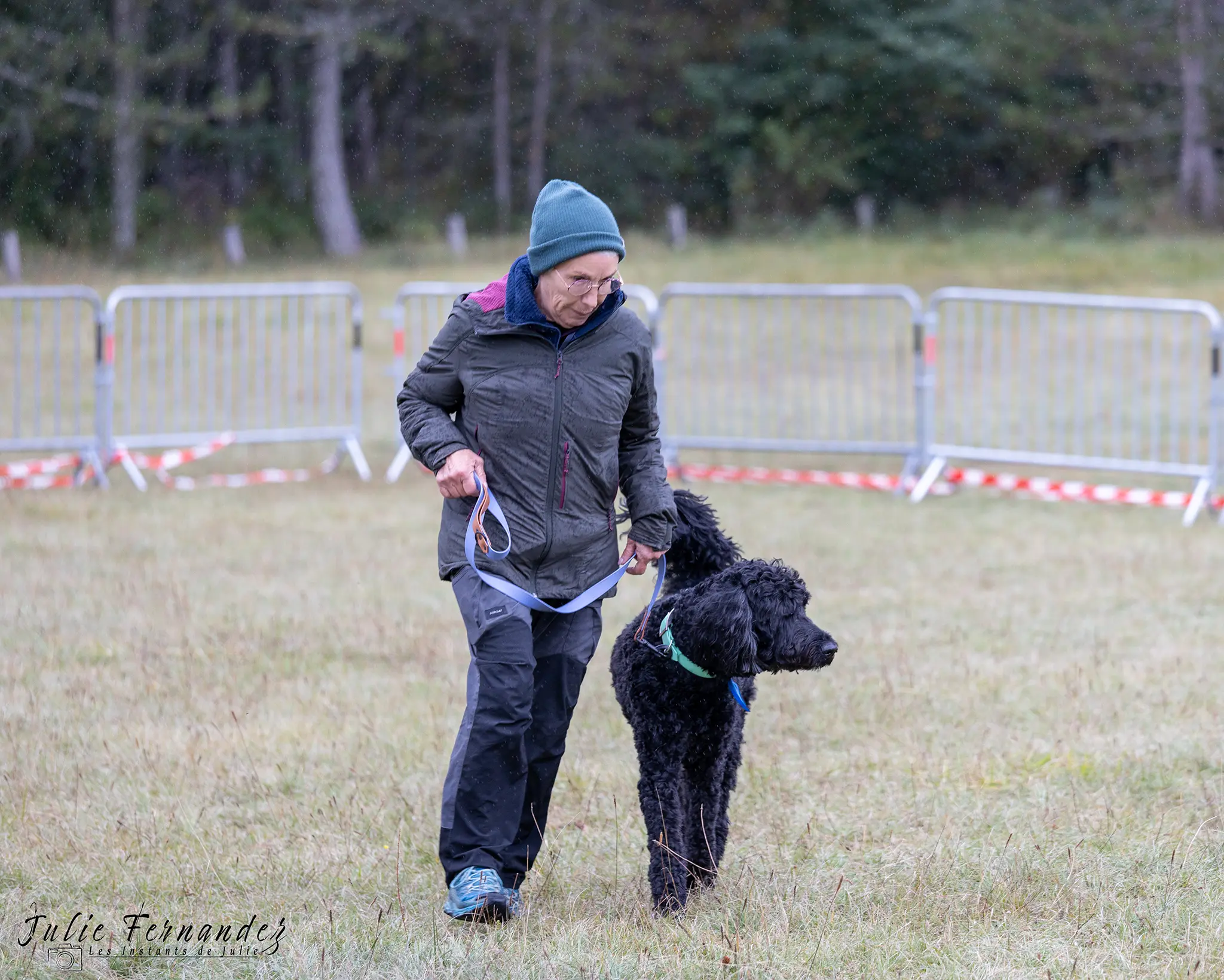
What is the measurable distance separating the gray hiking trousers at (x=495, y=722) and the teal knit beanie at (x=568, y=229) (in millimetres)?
818

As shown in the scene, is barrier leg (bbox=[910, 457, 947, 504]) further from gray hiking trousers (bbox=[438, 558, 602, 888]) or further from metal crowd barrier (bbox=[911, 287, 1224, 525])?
gray hiking trousers (bbox=[438, 558, 602, 888])

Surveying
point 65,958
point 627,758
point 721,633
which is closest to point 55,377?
point 627,758

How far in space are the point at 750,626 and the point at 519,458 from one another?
0.71m

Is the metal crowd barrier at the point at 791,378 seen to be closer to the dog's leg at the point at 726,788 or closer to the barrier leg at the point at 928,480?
the barrier leg at the point at 928,480

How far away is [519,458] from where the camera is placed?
383cm

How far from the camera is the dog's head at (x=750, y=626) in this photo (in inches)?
144

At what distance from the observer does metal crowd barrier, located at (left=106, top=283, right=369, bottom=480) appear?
1166 cm

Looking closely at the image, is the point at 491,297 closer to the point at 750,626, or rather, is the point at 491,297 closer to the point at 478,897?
the point at 750,626

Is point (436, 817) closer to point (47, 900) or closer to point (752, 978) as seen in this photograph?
point (47, 900)

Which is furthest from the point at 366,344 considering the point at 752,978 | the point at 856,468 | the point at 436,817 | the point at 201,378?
the point at 752,978

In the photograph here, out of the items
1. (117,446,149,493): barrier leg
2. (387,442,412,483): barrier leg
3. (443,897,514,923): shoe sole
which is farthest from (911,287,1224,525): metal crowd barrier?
(443,897,514,923): shoe sole

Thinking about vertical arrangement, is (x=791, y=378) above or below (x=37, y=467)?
above

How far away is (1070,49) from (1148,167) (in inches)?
132

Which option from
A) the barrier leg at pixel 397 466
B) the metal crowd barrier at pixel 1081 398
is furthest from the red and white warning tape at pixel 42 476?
the metal crowd barrier at pixel 1081 398
